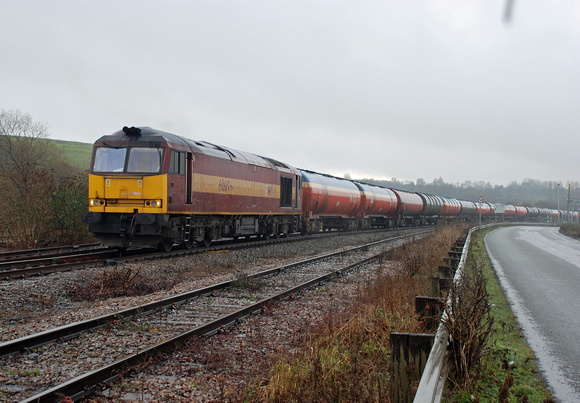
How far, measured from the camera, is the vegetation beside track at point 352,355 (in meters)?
3.99

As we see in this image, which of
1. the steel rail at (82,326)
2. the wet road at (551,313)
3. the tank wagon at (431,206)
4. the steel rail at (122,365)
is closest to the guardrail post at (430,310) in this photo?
the wet road at (551,313)

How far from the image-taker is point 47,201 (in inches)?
658

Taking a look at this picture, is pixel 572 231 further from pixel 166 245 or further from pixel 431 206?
pixel 166 245

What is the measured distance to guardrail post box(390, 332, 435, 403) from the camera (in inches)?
145

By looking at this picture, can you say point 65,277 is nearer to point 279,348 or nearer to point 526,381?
point 279,348

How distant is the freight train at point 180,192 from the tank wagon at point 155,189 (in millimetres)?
27

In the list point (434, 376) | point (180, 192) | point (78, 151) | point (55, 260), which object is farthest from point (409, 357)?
point (78, 151)

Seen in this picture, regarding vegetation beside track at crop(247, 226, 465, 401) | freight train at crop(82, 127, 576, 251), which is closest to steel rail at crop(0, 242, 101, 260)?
freight train at crop(82, 127, 576, 251)

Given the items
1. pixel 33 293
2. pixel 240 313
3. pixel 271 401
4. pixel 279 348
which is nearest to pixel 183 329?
pixel 240 313

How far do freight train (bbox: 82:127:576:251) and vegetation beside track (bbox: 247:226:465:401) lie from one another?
7216mm

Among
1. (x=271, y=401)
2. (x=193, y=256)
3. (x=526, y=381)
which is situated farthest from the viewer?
(x=193, y=256)

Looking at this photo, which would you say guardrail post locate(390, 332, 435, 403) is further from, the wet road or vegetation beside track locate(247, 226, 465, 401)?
the wet road

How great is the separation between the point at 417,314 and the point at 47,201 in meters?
Answer: 14.7

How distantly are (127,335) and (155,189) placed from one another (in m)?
8.00
